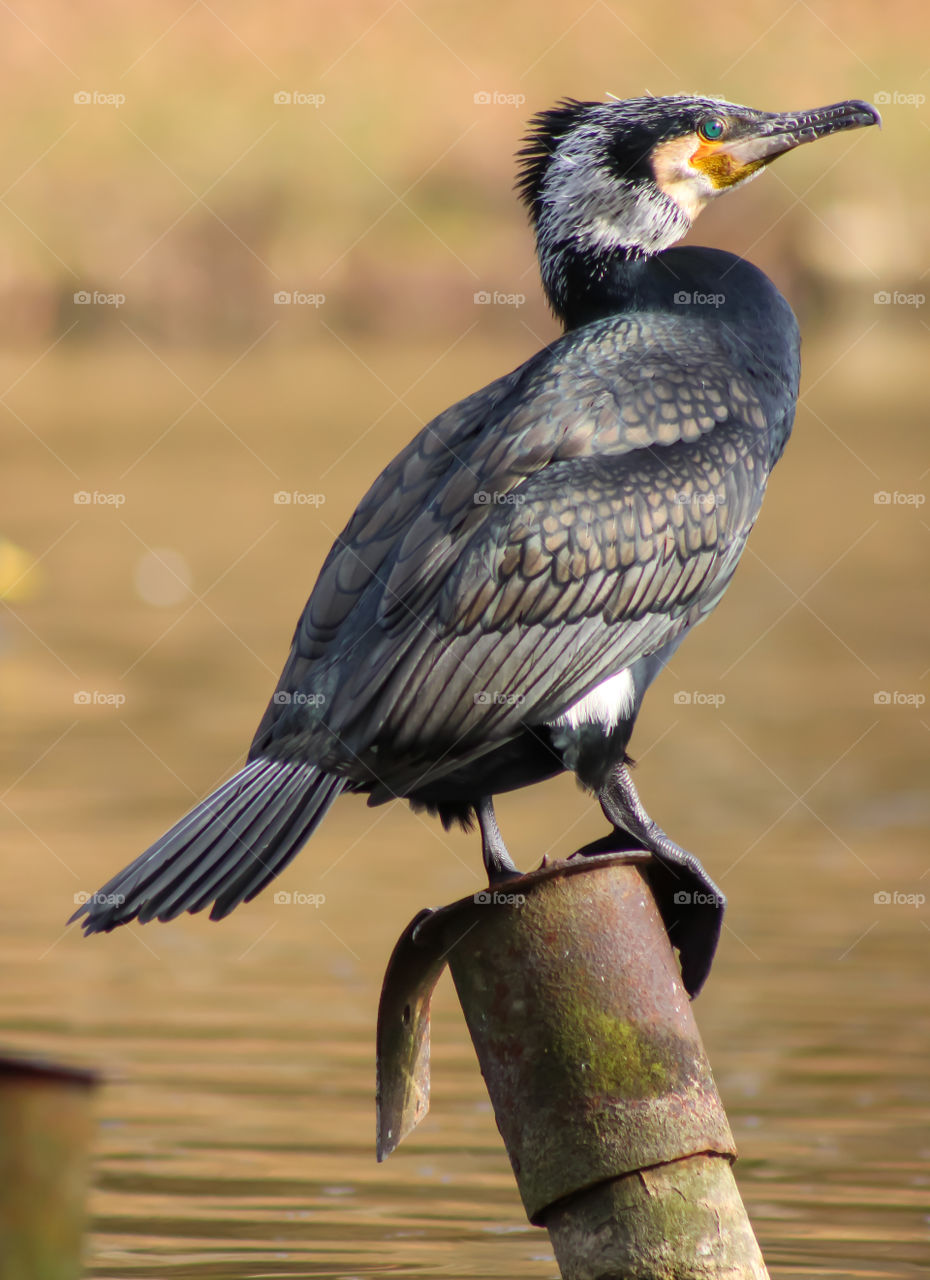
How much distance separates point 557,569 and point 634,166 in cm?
111

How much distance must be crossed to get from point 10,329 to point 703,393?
3234cm

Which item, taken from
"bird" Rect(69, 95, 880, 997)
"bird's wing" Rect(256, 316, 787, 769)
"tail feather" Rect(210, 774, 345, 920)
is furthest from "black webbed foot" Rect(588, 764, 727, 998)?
"tail feather" Rect(210, 774, 345, 920)

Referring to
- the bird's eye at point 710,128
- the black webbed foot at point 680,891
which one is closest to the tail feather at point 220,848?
the black webbed foot at point 680,891

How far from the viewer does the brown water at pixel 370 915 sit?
5.54 meters

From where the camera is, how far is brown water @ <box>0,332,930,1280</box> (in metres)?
5.54

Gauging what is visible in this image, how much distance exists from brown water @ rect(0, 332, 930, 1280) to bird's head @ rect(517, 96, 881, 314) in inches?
92.2

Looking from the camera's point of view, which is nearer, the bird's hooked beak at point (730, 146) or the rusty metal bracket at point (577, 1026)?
the rusty metal bracket at point (577, 1026)

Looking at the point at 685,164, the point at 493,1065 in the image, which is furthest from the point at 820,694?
the point at 493,1065

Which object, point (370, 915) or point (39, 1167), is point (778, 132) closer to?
point (39, 1167)

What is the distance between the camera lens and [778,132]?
532 centimetres

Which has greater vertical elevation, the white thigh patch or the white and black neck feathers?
the white and black neck feathers

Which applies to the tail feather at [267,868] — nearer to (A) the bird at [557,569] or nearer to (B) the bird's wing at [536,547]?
(A) the bird at [557,569]

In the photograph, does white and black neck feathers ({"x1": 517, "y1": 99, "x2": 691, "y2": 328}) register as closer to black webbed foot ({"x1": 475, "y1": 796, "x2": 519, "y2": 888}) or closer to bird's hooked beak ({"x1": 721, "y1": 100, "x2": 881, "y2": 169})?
bird's hooked beak ({"x1": 721, "y1": 100, "x2": 881, "y2": 169})

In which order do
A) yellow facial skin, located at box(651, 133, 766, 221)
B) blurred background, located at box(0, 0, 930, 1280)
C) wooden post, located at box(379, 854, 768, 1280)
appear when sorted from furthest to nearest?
blurred background, located at box(0, 0, 930, 1280) < yellow facial skin, located at box(651, 133, 766, 221) < wooden post, located at box(379, 854, 768, 1280)
